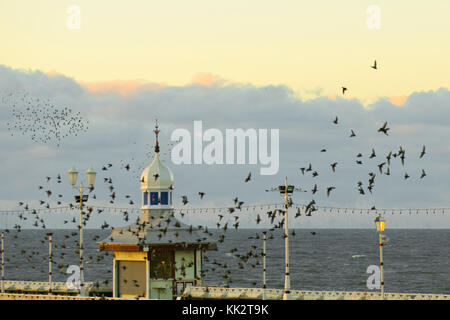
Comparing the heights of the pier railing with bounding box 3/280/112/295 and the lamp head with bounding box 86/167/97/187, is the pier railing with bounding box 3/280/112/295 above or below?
below

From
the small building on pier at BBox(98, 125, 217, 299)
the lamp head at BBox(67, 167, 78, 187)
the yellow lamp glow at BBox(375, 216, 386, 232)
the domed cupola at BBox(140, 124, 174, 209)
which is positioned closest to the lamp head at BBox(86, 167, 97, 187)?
the lamp head at BBox(67, 167, 78, 187)

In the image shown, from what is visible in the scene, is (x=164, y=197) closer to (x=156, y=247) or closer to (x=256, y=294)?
(x=156, y=247)

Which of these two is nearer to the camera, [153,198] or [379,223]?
[379,223]

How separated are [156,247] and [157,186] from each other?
457 centimetres

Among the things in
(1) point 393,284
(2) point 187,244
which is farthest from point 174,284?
(1) point 393,284

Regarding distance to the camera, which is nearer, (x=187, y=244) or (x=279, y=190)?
(x=279, y=190)

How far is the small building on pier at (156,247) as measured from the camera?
57.9 meters

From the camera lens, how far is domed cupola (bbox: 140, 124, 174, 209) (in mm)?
59344

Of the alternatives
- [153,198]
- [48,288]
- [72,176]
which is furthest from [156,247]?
[48,288]

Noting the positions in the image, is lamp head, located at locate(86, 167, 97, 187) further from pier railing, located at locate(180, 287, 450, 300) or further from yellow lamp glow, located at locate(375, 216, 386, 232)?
yellow lamp glow, located at locate(375, 216, 386, 232)

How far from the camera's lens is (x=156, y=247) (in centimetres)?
5759
